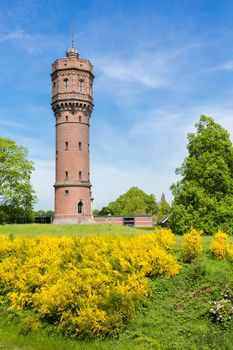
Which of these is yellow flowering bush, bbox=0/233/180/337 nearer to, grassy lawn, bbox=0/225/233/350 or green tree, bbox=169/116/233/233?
grassy lawn, bbox=0/225/233/350

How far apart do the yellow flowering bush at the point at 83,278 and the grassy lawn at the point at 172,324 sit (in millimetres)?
315

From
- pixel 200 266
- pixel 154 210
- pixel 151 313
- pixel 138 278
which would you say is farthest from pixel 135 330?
pixel 154 210

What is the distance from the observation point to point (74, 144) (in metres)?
50.3

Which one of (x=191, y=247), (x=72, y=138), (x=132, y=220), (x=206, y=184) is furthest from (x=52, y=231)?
(x=132, y=220)

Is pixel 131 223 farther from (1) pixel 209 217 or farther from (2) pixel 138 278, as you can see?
(2) pixel 138 278

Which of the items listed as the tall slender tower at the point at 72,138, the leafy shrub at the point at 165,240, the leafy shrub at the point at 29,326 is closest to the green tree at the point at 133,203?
the tall slender tower at the point at 72,138

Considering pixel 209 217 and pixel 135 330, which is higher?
pixel 209 217

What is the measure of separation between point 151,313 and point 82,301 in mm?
1989

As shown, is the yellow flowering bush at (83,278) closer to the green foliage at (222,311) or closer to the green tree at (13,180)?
the green foliage at (222,311)

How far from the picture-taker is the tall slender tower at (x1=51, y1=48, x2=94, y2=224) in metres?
50.2

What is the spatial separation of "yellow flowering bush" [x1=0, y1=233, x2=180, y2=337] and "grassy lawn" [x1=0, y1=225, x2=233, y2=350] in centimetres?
32

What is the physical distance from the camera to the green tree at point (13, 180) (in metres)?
50.4

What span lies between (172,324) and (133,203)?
3325 inches

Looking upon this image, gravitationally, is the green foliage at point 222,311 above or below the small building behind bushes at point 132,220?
below
